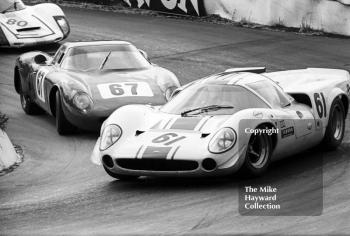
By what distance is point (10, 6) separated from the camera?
20.8 m

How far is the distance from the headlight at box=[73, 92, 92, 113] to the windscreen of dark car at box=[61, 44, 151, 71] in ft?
3.44

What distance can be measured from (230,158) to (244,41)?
36.6ft

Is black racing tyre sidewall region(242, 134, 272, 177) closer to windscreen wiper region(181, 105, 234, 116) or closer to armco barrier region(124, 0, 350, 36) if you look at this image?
windscreen wiper region(181, 105, 234, 116)

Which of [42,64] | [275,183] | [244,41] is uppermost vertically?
[275,183]

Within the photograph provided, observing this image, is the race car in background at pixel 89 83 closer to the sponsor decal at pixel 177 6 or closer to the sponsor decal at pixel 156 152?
the sponsor decal at pixel 156 152

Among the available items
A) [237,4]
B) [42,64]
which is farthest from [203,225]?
[237,4]

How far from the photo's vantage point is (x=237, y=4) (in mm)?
21922

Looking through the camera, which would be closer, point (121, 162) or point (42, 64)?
point (121, 162)

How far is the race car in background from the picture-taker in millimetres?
13258

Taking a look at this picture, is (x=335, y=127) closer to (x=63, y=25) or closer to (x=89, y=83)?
(x=89, y=83)

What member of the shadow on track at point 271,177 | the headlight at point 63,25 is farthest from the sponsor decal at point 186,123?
the headlight at point 63,25

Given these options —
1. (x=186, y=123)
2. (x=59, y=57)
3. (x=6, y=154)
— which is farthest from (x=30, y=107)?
(x=186, y=123)

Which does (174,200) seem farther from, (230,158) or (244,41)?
(244,41)

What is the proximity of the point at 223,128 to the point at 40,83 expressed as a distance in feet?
18.1
